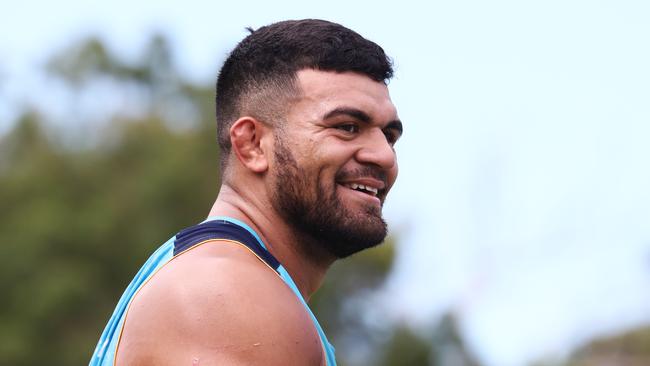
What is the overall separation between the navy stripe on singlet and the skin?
0.06 meters

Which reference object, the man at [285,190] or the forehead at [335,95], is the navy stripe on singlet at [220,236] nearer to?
the man at [285,190]

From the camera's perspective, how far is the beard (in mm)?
4293

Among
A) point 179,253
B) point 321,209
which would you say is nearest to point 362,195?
point 321,209

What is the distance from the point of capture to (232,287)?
12.0 feet

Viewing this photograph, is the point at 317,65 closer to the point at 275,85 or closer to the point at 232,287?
the point at 275,85

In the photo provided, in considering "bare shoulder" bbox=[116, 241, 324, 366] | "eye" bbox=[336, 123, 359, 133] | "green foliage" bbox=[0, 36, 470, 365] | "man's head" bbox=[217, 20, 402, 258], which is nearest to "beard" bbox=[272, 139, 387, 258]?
"man's head" bbox=[217, 20, 402, 258]

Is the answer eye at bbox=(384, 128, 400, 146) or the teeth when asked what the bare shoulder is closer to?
the teeth

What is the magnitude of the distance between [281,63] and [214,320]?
1268 mm

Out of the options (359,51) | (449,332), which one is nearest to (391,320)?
(449,332)

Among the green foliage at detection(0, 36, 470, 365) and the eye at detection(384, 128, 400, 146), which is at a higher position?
the eye at detection(384, 128, 400, 146)

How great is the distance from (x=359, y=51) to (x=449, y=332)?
3005cm

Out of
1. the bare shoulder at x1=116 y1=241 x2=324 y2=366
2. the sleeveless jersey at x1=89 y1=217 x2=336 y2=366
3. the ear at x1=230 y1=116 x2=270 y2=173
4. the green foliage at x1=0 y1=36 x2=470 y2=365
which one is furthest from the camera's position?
the green foliage at x1=0 y1=36 x2=470 y2=365

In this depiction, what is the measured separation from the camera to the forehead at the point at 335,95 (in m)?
4.35

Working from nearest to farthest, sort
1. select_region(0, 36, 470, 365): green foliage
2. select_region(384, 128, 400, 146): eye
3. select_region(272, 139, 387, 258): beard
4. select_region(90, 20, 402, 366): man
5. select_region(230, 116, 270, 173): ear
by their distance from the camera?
1. select_region(90, 20, 402, 366): man
2. select_region(272, 139, 387, 258): beard
3. select_region(230, 116, 270, 173): ear
4. select_region(384, 128, 400, 146): eye
5. select_region(0, 36, 470, 365): green foliage
